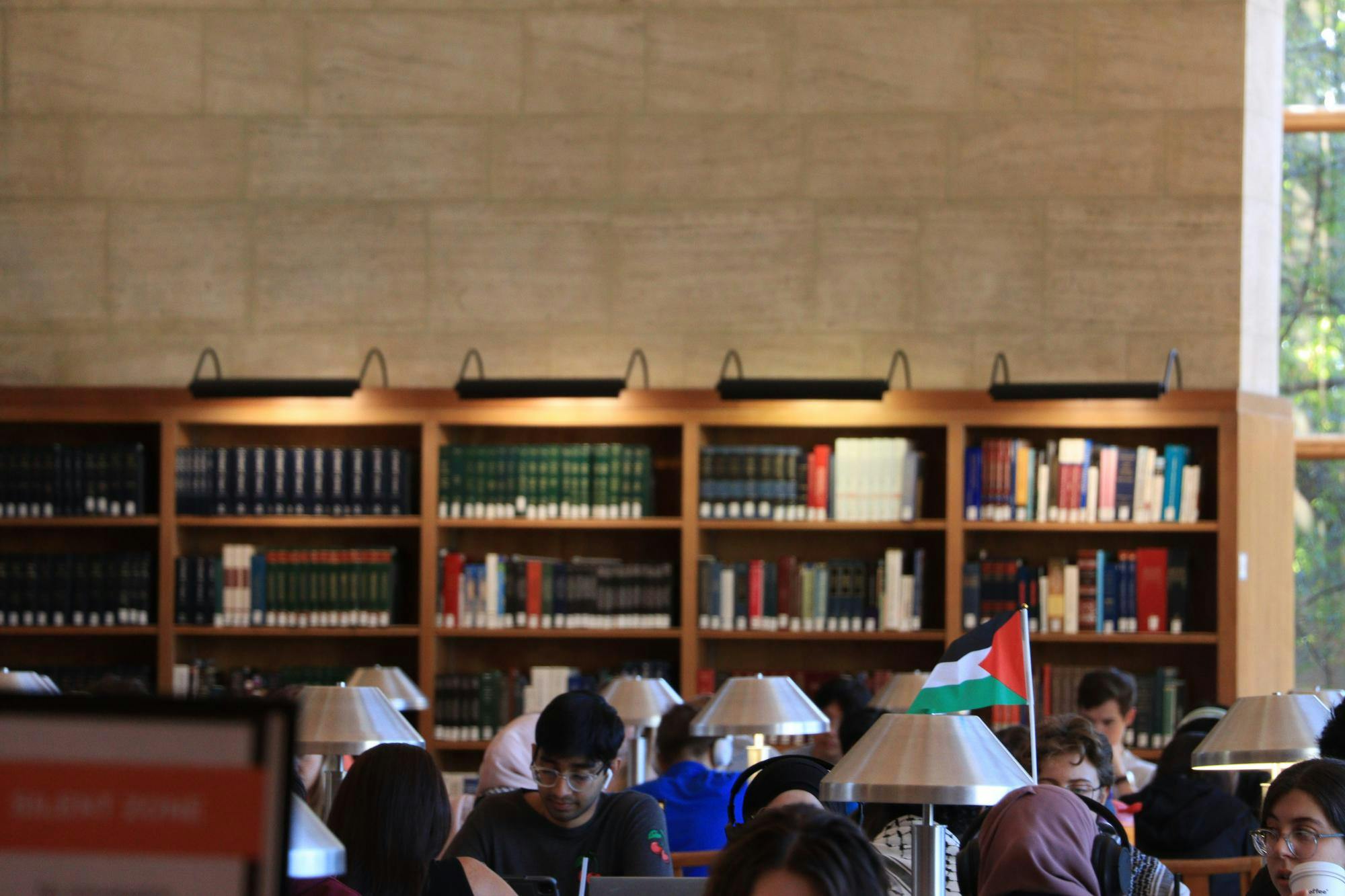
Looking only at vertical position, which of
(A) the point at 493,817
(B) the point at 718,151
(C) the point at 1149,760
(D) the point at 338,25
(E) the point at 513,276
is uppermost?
(D) the point at 338,25

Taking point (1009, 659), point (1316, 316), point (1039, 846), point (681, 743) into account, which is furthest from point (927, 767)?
point (1316, 316)

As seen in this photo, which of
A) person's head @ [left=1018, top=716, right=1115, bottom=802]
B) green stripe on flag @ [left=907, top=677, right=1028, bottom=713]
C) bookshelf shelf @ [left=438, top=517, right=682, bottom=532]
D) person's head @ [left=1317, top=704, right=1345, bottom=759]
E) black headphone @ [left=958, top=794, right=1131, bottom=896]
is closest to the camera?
black headphone @ [left=958, top=794, right=1131, bottom=896]

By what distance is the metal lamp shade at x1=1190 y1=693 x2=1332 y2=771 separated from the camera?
125 inches

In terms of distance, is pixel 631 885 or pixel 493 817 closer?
pixel 631 885

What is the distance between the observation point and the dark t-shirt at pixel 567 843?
11.5 feet

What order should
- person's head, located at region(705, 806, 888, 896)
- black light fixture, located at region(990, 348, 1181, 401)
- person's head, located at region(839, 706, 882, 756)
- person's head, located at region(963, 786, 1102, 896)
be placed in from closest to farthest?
person's head, located at region(705, 806, 888, 896) → person's head, located at region(963, 786, 1102, 896) → person's head, located at region(839, 706, 882, 756) → black light fixture, located at region(990, 348, 1181, 401)

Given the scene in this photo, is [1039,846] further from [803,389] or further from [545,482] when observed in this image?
[545,482]

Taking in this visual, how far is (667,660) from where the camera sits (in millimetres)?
7098

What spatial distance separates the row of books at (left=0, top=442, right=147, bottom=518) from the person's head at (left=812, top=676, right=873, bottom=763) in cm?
322

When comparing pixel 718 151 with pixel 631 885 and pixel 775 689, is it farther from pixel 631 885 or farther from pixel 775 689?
pixel 631 885

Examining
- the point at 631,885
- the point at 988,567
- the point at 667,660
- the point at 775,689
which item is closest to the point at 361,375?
the point at 667,660

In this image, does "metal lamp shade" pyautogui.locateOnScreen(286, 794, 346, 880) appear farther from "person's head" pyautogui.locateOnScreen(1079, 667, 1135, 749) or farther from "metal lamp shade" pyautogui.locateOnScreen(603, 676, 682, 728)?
"person's head" pyautogui.locateOnScreen(1079, 667, 1135, 749)

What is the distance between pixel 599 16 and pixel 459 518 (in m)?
2.41

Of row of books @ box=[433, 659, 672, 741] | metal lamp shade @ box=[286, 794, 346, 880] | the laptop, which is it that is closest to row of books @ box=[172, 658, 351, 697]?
row of books @ box=[433, 659, 672, 741]
